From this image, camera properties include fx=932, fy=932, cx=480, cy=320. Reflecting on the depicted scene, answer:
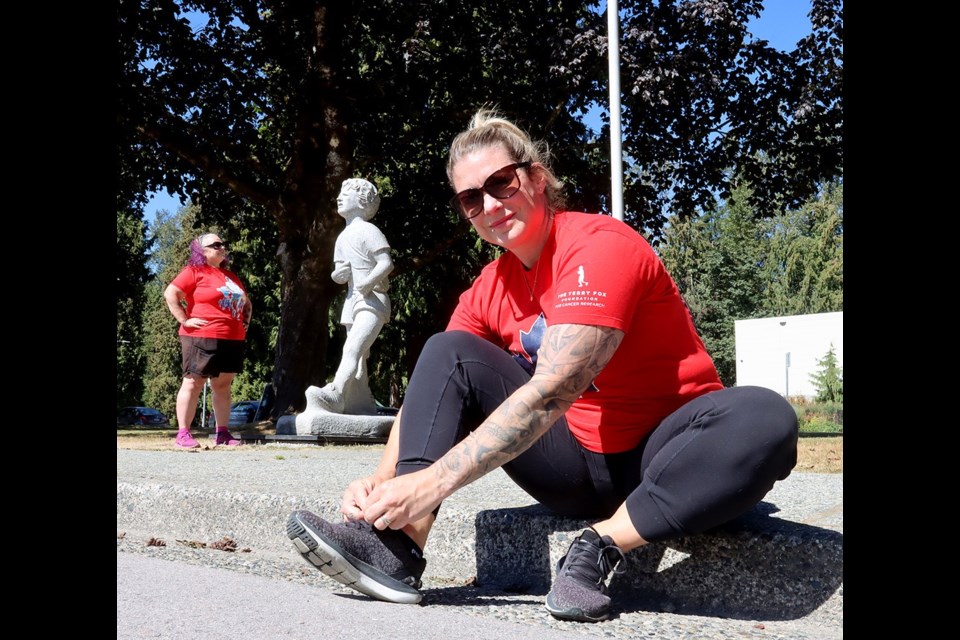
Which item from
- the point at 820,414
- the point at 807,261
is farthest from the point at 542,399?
the point at 807,261

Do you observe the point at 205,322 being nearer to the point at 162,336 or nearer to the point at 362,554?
the point at 362,554

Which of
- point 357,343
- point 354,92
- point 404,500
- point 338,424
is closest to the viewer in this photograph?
point 404,500

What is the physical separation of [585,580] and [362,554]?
1.93ft

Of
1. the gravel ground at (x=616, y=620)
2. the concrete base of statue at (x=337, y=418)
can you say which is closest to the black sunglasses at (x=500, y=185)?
the gravel ground at (x=616, y=620)

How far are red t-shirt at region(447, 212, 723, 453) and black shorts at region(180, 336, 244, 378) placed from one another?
5610 millimetres

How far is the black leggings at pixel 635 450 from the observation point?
229 cm

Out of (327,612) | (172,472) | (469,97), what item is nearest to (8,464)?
(327,612)

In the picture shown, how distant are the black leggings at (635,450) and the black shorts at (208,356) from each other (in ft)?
18.5

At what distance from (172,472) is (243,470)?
0.39 m

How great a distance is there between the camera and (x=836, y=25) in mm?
14820

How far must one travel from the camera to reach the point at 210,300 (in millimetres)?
7965

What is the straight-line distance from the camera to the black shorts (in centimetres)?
787

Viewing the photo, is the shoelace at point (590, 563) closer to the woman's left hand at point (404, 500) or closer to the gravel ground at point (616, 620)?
the gravel ground at point (616, 620)

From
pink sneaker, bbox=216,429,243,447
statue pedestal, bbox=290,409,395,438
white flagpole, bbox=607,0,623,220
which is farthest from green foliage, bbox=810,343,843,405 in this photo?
pink sneaker, bbox=216,429,243,447
